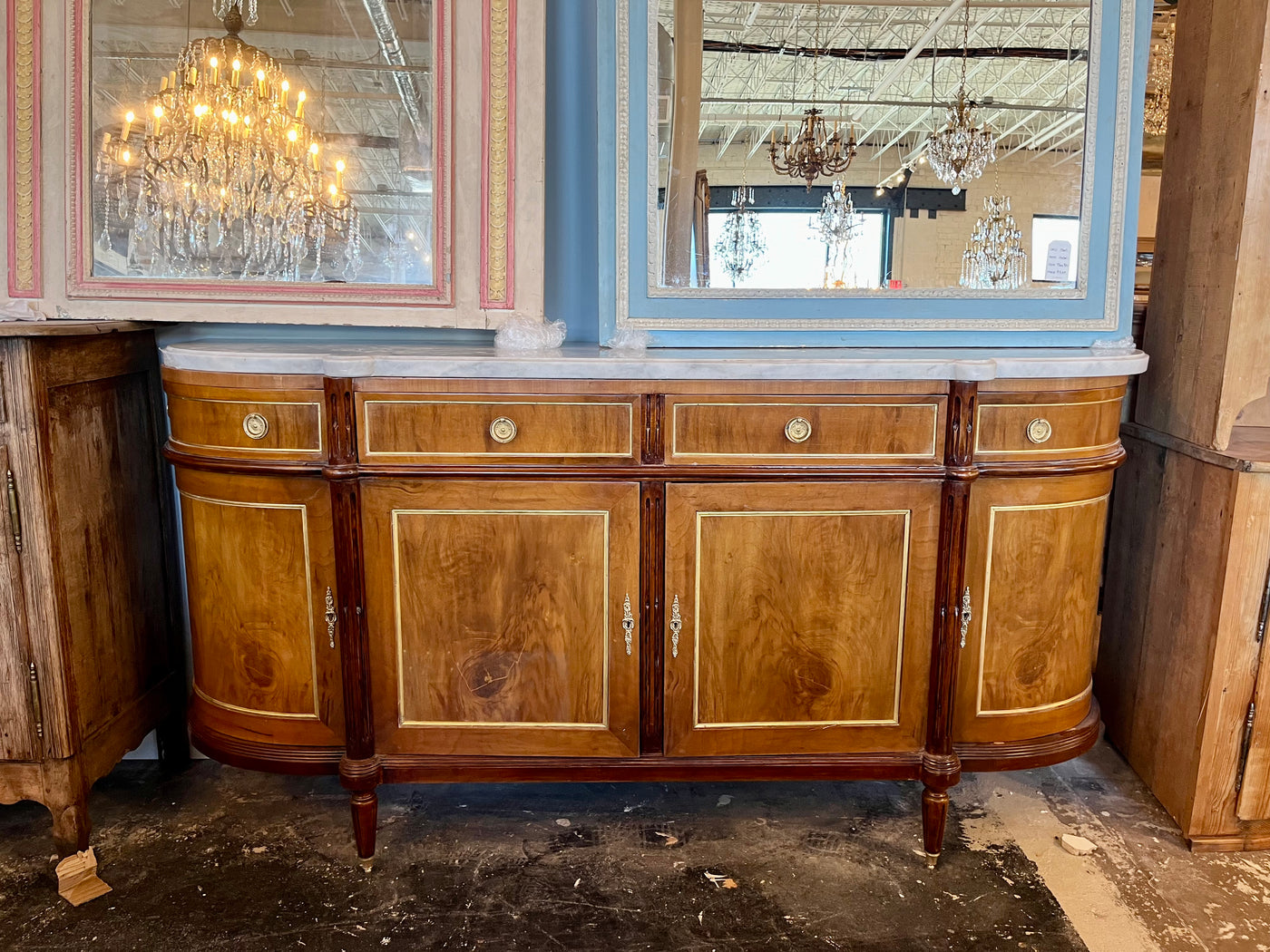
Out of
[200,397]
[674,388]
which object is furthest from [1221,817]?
[200,397]

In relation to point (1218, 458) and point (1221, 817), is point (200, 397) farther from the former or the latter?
point (1221, 817)

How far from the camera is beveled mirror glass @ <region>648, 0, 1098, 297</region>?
2213 millimetres

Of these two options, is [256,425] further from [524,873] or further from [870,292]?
[870,292]

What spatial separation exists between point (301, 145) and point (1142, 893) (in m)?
2.57

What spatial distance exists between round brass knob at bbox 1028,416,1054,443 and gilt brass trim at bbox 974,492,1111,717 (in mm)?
147

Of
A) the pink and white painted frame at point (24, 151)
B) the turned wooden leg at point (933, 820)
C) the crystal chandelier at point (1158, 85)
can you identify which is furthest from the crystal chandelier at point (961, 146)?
the crystal chandelier at point (1158, 85)

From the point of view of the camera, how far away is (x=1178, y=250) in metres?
2.29

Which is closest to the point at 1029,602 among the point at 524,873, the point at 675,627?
the point at 675,627

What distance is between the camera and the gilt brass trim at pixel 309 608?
2.00m

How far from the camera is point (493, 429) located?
6.30ft

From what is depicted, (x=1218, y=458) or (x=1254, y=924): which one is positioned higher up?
(x=1218, y=458)

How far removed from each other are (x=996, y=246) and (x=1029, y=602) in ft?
2.84

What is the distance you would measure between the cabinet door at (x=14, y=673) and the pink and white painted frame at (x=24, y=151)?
70 centimetres

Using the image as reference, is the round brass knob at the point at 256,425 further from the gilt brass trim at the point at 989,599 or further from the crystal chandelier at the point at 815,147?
the gilt brass trim at the point at 989,599
